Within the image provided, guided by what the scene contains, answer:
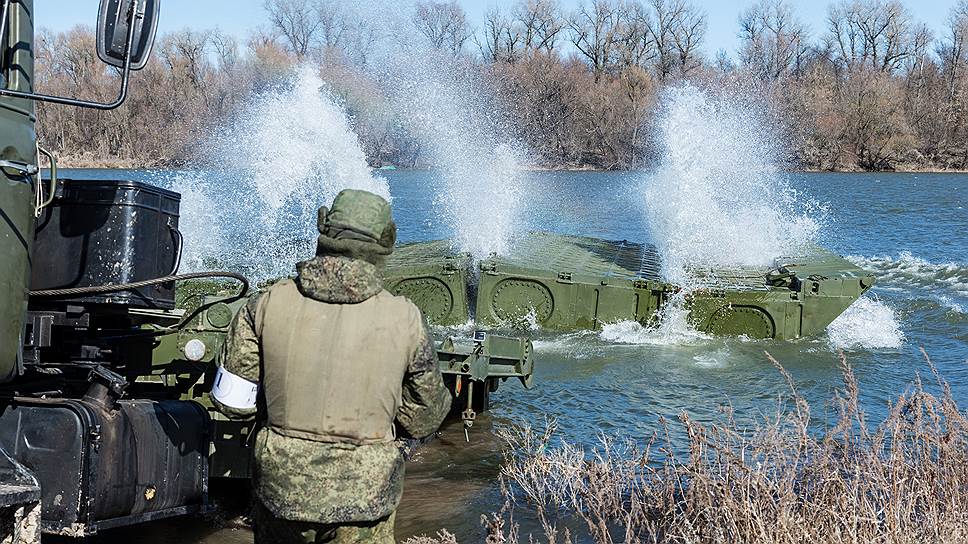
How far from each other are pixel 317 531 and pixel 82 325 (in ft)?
5.56

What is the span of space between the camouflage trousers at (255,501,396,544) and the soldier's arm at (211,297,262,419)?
1.18 feet

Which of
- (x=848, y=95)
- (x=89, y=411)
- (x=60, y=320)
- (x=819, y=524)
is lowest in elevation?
(x=819, y=524)

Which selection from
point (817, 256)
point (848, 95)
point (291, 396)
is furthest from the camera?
point (848, 95)

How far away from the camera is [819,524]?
207 inches

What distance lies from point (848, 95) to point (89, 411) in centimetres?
6589

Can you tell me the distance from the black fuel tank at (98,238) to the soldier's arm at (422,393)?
1.68 meters

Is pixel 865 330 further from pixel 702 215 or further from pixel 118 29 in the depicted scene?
pixel 118 29

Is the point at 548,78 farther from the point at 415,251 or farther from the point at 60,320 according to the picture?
the point at 60,320

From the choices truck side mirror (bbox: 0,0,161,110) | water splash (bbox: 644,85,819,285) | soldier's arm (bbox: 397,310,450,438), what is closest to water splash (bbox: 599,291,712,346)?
water splash (bbox: 644,85,819,285)

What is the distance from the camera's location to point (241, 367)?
13.4ft

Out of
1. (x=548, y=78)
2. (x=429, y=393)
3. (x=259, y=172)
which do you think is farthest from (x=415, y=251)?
(x=548, y=78)

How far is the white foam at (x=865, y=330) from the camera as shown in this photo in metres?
14.8

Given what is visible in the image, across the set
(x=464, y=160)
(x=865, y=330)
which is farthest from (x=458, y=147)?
(x=865, y=330)

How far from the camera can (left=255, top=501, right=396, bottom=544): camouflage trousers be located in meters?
4.05
